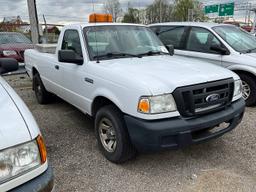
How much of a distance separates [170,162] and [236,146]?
3.51 ft

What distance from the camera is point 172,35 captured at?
22.4ft

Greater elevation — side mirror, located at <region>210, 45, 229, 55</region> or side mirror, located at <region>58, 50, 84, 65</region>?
side mirror, located at <region>58, 50, 84, 65</region>

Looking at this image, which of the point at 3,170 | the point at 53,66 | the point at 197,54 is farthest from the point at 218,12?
the point at 3,170

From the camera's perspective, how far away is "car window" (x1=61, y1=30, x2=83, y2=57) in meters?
4.00

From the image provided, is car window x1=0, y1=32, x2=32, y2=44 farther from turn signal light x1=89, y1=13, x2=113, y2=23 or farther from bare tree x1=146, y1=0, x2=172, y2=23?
bare tree x1=146, y1=0, x2=172, y2=23

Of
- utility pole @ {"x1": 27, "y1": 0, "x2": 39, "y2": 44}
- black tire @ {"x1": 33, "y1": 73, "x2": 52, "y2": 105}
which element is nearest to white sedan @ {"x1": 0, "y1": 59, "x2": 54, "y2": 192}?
black tire @ {"x1": 33, "y1": 73, "x2": 52, "y2": 105}

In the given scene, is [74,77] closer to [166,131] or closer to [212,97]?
[166,131]

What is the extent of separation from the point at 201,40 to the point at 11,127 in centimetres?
523

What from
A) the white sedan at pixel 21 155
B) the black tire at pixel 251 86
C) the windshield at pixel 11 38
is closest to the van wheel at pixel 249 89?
the black tire at pixel 251 86

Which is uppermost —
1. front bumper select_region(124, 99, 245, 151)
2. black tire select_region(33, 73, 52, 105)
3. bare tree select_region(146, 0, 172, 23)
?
bare tree select_region(146, 0, 172, 23)

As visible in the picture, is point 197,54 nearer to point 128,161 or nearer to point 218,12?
point 128,161

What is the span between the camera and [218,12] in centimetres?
3084

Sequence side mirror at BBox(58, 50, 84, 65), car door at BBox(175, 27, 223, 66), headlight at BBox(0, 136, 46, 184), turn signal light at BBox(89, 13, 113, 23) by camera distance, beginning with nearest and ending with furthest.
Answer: headlight at BBox(0, 136, 46, 184) → side mirror at BBox(58, 50, 84, 65) → turn signal light at BBox(89, 13, 113, 23) → car door at BBox(175, 27, 223, 66)

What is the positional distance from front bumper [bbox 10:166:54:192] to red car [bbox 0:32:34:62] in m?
7.82
